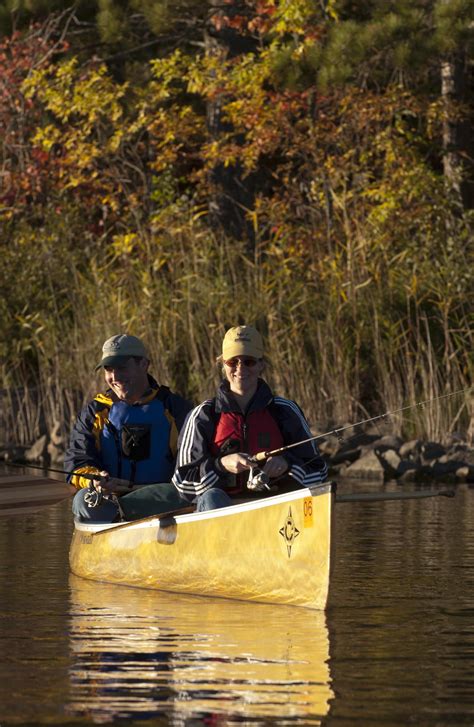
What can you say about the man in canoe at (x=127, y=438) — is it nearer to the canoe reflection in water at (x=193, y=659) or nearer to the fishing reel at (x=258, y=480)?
the canoe reflection in water at (x=193, y=659)

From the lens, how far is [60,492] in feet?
42.5

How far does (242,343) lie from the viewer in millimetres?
10109

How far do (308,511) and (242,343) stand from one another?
1084 millimetres

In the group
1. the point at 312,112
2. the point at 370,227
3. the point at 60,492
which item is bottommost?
the point at 60,492

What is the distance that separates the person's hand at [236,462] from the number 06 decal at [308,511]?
61 centimetres

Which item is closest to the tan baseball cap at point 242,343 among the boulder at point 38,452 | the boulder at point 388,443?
the boulder at point 388,443

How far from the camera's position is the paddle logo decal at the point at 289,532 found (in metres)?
9.67

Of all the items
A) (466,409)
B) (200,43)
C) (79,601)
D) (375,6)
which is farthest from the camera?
(200,43)

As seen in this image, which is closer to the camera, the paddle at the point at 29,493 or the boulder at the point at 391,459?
the paddle at the point at 29,493

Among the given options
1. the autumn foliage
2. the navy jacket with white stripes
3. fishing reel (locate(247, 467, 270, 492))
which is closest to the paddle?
the navy jacket with white stripes

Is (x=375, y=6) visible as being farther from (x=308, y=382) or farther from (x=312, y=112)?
(x=308, y=382)

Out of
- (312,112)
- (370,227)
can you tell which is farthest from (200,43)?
(370,227)

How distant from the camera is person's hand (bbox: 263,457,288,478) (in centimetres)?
1009

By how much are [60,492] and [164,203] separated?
13.5m
